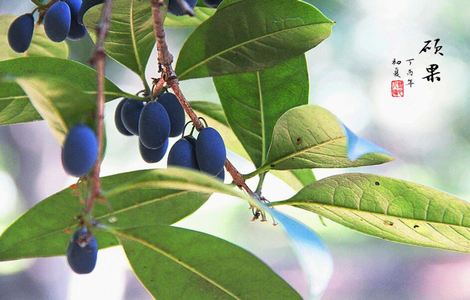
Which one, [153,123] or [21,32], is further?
[21,32]

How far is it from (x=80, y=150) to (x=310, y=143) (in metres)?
0.23

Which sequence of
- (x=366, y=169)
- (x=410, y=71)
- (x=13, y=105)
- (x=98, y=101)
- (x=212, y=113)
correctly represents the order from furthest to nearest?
(x=410, y=71)
(x=366, y=169)
(x=212, y=113)
(x=13, y=105)
(x=98, y=101)

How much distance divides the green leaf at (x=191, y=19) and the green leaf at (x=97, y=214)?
225 mm

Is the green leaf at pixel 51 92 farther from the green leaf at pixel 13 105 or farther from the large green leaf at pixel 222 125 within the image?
the large green leaf at pixel 222 125

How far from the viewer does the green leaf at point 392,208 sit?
587 millimetres

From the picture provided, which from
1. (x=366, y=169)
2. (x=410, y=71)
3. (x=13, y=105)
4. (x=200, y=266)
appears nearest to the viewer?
(x=200, y=266)

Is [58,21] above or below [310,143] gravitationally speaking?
above

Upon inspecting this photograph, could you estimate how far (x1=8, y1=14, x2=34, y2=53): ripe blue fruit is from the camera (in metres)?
0.66

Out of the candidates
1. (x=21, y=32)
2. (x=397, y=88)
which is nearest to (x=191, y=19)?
(x=21, y=32)

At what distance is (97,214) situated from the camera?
2.03 ft

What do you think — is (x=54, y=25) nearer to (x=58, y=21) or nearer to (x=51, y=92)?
(x=58, y=21)

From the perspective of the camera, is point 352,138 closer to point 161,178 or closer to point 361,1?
point 161,178

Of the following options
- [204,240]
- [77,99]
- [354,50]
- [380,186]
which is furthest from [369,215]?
[354,50]

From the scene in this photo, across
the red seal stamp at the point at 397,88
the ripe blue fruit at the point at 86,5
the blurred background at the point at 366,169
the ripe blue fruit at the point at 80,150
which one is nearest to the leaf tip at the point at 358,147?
the ripe blue fruit at the point at 80,150
